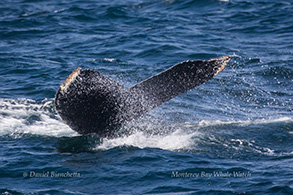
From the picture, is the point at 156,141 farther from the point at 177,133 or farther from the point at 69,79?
the point at 69,79

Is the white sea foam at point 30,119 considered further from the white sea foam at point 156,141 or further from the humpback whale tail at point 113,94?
the white sea foam at point 156,141

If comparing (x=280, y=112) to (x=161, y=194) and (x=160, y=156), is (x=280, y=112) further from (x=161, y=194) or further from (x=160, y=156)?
(x=161, y=194)

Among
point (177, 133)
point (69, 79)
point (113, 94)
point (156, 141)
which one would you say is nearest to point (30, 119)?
point (113, 94)

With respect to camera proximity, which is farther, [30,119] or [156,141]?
[30,119]

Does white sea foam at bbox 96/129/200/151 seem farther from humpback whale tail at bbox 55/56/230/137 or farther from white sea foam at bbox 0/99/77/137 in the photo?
white sea foam at bbox 0/99/77/137

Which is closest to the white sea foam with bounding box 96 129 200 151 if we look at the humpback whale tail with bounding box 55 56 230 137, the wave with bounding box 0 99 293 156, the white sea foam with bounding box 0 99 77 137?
the wave with bounding box 0 99 293 156

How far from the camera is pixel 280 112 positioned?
11445mm

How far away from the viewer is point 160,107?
1198cm

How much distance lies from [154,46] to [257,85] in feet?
17.5

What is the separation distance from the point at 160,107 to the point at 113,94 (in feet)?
9.73

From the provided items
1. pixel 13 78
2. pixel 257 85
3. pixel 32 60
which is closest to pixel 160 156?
pixel 257 85

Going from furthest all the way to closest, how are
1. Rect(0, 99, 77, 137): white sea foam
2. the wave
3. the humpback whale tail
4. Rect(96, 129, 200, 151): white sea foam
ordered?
Rect(0, 99, 77, 137): white sea foam → Rect(96, 129, 200, 151): white sea foam → the wave → the humpback whale tail

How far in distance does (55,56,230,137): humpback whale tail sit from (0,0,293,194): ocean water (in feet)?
1.40

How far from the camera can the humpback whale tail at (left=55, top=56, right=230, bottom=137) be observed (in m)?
8.68
